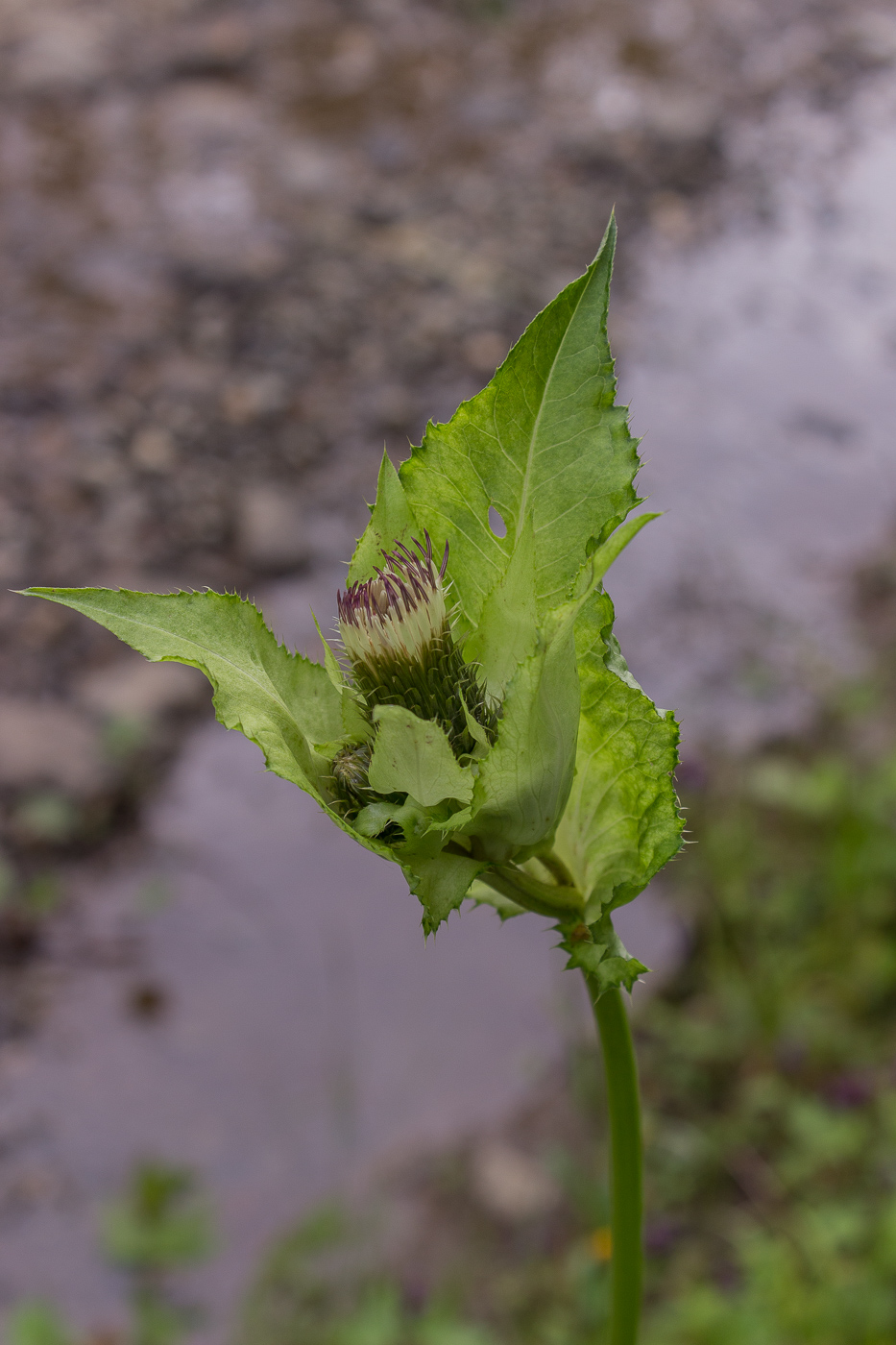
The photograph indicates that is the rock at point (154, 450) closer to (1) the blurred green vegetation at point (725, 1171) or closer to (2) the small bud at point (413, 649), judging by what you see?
(1) the blurred green vegetation at point (725, 1171)

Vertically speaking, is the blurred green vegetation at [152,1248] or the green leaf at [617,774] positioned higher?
the blurred green vegetation at [152,1248]

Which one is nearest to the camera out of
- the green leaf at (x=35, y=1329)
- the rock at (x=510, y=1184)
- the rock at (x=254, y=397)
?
the green leaf at (x=35, y=1329)

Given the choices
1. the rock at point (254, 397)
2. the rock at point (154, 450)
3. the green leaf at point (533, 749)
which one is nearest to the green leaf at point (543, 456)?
the green leaf at point (533, 749)

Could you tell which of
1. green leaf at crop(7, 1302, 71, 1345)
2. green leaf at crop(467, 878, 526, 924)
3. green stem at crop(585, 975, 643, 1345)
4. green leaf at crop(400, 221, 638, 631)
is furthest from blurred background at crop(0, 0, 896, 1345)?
green stem at crop(585, 975, 643, 1345)

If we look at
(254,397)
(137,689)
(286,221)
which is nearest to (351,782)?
(137,689)

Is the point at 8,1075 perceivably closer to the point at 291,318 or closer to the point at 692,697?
the point at 692,697

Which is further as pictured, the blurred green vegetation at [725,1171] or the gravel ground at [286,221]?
the gravel ground at [286,221]

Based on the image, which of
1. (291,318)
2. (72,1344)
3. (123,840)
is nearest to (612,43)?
(291,318)
